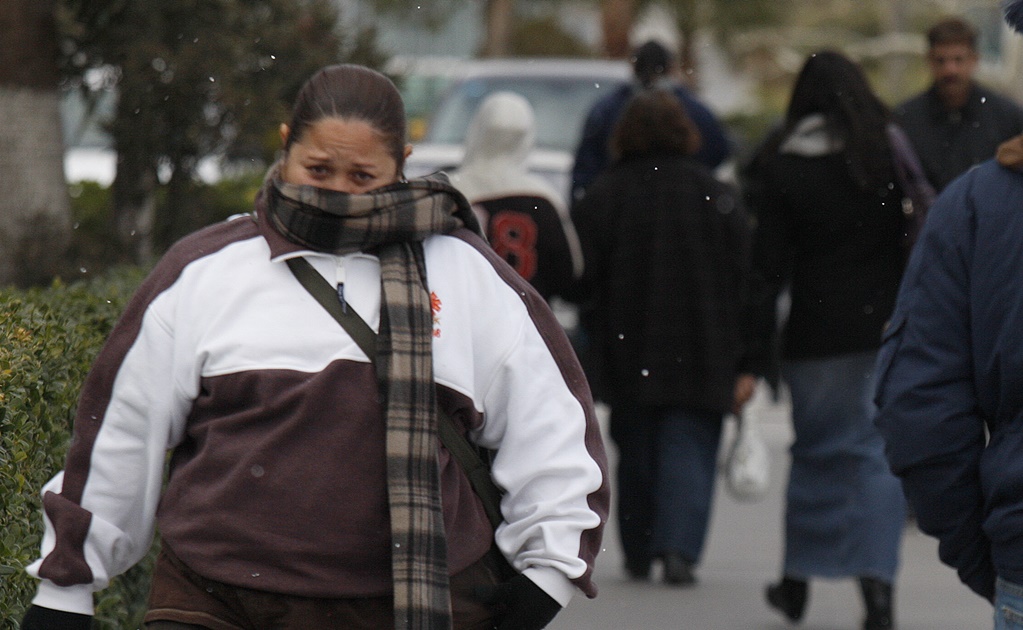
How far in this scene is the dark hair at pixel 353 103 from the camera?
2.95m

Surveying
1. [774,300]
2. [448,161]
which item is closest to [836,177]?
[774,300]

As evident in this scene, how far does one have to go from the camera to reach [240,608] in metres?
2.82

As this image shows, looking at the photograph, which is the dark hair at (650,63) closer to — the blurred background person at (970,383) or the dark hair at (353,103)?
the blurred background person at (970,383)

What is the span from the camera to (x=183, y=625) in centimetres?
281

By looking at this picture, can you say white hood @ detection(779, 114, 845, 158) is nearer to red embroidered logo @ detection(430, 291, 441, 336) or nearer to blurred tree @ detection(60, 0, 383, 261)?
blurred tree @ detection(60, 0, 383, 261)

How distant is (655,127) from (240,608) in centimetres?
442

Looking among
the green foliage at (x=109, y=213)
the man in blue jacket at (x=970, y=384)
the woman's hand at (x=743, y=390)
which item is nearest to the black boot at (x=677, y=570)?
the woman's hand at (x=743, y=390)

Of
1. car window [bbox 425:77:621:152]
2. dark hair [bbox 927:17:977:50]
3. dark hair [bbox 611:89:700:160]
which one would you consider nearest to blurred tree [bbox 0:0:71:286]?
dark hair [bbox 611:89:700:160]

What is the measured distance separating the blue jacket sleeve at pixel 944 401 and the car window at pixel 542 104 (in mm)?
8932

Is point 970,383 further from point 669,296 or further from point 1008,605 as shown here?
point 669,296

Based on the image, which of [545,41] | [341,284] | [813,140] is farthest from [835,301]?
[545,41]

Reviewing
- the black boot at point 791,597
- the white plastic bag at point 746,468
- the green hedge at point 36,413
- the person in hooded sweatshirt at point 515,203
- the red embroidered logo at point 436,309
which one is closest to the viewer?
the red embroidered logo at point 436,309

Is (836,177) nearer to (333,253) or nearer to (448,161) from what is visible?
(333,253)

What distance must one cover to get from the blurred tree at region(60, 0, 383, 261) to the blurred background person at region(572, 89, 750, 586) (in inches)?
54.7
